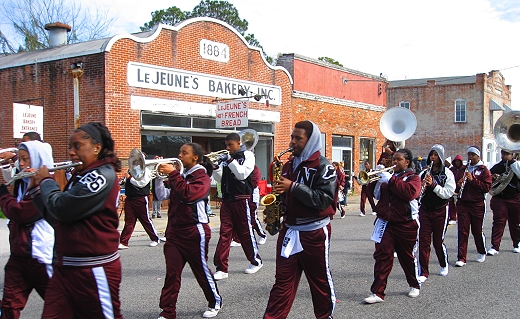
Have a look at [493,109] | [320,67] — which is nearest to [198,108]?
[320,67]

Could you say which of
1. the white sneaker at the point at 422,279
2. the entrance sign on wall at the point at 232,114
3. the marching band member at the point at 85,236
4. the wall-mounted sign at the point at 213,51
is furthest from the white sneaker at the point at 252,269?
the wall-mounted sign at the point at 213,51

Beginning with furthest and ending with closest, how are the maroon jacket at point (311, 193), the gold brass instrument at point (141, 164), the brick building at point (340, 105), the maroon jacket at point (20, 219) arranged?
the brick building at point (340, 105) < the gold brass instrument at point (141, 164) < the maroon jacket at point (311, 193) < the maroon jacket at point (20, 219)

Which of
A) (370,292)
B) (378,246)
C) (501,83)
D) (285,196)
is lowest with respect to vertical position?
(370,292)

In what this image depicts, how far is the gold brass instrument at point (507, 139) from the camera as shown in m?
9.15

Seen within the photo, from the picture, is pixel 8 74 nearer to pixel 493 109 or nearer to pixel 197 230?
pixel 197 230

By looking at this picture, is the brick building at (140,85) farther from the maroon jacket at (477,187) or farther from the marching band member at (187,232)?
the maroon jacket at (477,187)

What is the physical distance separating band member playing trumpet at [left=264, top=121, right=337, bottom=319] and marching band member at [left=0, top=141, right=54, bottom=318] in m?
1.96

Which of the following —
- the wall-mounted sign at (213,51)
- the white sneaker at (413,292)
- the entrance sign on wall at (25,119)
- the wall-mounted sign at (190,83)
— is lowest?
the white sneaker at (413,292)

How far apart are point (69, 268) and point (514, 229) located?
8.59m

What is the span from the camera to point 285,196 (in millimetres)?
4746

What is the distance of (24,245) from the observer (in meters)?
4.17

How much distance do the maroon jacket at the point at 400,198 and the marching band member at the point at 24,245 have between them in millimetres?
3865

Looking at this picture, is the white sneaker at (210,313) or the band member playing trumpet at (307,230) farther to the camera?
the white sneaker at (210,313)

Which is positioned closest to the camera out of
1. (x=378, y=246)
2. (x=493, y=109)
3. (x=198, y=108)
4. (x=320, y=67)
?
(x=378, y=246)
